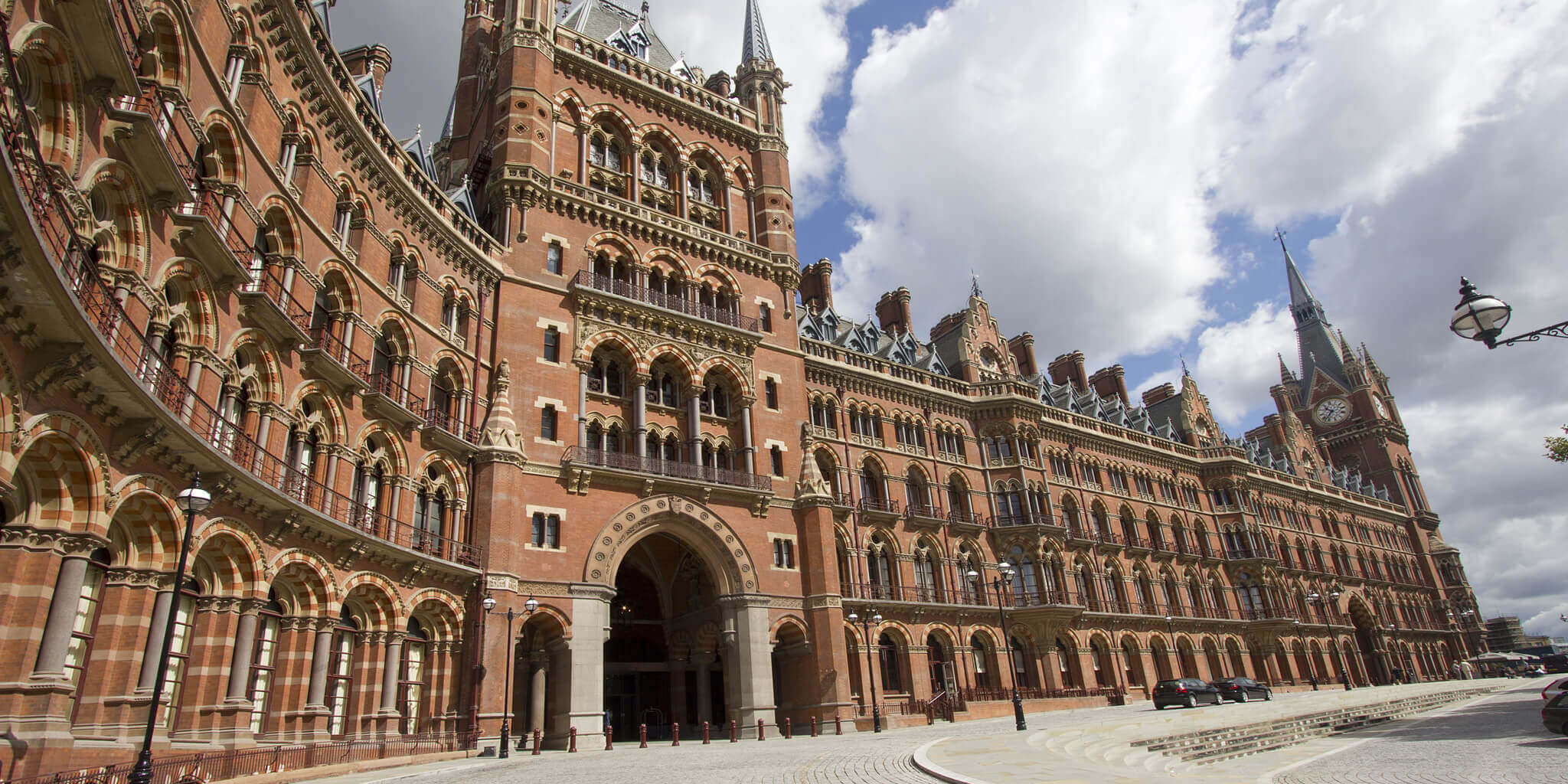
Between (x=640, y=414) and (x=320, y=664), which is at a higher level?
(x=640, y=414)

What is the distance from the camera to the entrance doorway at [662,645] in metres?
34.7

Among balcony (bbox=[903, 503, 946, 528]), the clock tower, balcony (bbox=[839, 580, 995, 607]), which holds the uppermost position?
the clock tower

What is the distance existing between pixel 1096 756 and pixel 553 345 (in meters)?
23.0

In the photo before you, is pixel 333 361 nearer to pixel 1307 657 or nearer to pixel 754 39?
pixel 754 39

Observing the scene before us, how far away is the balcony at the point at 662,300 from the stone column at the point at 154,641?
19.4 m

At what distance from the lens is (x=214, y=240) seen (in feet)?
56.5

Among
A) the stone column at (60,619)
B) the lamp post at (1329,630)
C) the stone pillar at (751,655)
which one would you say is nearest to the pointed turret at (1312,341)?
the lamp post at (1329,630)

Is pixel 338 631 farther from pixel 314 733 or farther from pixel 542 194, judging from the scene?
pixel 542 194

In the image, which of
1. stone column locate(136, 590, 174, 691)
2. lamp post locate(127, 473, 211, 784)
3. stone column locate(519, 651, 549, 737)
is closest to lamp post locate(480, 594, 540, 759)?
stone column locate(519, 651, 549, 737)

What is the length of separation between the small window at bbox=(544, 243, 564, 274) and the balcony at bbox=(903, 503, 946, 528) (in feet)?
65.1

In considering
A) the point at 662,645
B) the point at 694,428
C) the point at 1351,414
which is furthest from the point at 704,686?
the point at 1351,414

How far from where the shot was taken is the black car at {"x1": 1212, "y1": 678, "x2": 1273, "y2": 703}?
1539 inches

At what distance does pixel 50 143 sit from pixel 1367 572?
293 feet

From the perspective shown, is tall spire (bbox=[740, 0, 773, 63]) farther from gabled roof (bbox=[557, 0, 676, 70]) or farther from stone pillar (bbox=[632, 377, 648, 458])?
stone pillar (bbox=[632, 377, 648, 458])
